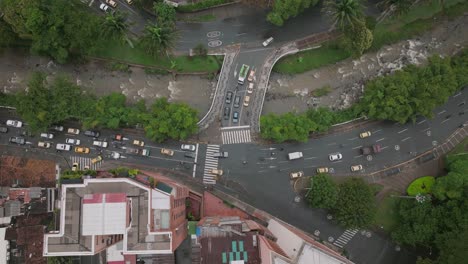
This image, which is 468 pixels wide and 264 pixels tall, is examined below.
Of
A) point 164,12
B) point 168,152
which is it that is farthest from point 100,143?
point 164,12

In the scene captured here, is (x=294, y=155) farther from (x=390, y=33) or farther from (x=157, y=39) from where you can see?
(x=157, y=39)

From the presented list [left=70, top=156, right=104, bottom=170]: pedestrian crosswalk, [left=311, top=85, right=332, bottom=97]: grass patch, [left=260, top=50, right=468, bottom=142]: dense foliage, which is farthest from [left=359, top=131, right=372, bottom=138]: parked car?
[left=70, top=156, right=104, bottom=170]: pedestrian crosswalk

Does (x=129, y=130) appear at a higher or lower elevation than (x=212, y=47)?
lower

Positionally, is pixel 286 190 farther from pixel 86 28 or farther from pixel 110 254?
pixel 86 28

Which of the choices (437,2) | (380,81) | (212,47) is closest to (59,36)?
(212,47)

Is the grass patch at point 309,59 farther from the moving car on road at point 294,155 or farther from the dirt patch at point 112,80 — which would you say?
the moving car on road at point 294,155

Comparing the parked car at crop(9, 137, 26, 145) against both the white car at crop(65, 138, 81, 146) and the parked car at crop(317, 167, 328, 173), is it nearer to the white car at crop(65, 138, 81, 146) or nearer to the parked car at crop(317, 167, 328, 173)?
the white car at crop(65, 138, 81, 146)
